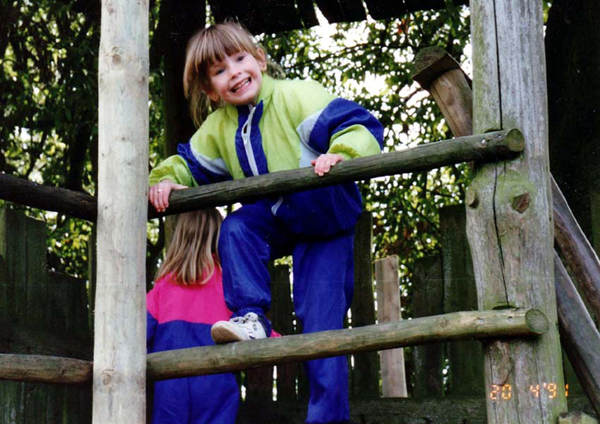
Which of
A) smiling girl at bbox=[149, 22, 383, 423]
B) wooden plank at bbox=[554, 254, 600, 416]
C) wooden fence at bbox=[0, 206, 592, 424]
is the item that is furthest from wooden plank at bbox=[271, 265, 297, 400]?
wooden plank at bbox=[554, 254, 600, 416]

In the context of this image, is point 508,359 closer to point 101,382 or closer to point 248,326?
point 248,326

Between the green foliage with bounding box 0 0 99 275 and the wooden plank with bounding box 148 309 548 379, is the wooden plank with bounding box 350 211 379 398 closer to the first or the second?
the wooden plank with bounding box 148 309 548 379

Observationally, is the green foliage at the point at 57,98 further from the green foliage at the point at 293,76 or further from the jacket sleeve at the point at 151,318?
the jacket sleeve at the point at 151,318

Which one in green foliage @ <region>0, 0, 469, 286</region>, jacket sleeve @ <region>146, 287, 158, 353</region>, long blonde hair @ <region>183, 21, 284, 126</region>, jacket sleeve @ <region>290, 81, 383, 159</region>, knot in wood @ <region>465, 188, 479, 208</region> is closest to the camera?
knot in wood @ <region>465, 188, 479, 208</region>

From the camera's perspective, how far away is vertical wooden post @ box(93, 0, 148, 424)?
12.6ft

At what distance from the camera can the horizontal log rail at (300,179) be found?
3846 millimetres

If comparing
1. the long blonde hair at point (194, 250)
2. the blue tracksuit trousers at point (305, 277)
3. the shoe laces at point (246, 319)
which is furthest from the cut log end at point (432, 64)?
the long blonde hair at point (194, 250)

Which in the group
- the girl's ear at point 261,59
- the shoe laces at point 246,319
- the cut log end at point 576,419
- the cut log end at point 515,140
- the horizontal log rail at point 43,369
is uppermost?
the girl's ear at point 261,59

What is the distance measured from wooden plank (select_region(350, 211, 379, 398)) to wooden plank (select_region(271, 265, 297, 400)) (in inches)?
12.4

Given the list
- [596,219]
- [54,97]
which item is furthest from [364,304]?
[54,97]

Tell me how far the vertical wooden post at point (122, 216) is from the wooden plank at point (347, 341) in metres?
0.15

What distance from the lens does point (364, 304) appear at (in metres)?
5.45

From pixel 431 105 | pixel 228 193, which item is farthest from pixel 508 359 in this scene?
pixel 431 105

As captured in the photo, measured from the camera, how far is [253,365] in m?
3.89
